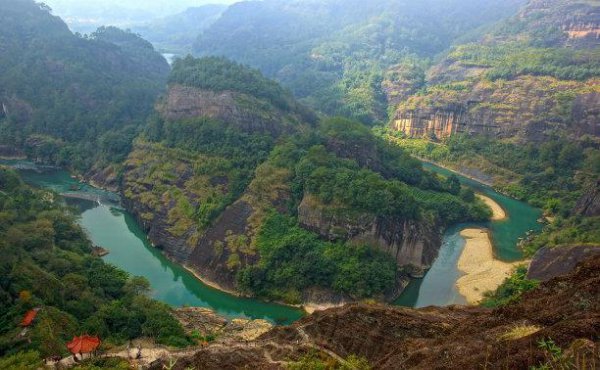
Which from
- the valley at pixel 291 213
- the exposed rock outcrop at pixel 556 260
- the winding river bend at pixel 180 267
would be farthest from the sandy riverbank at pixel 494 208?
the exposed rock outcrop at pixel 556 260

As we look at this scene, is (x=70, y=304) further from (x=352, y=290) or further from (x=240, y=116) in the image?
(x=240, y=116)

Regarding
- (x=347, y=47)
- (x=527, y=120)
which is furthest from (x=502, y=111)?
(x=347, y=47)

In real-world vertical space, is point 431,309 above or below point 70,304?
above

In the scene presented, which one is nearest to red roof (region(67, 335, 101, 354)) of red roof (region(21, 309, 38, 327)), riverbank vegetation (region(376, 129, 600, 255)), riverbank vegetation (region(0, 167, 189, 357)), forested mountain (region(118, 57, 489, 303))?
riverbank vegetation (region(0, 167, 189, 357))

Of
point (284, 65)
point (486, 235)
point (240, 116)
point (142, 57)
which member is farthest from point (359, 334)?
point (284, 65)

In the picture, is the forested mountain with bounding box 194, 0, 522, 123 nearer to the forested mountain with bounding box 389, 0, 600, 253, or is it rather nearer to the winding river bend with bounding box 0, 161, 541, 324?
the forested mountain with bounding box 389, 0, 600, 253
